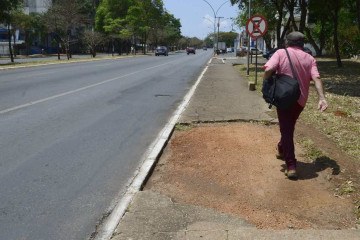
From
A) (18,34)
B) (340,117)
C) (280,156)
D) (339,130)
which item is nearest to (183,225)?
(280,156)

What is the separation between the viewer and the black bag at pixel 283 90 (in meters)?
5.33

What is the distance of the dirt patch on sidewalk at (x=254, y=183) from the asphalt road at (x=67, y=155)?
0.66m

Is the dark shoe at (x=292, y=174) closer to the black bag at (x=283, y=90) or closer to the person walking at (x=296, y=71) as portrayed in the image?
the person walking at (x=296, y=71)

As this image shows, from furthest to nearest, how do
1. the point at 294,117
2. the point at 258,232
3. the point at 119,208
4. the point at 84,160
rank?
1. the point at 84,160
2. the point at 294,117
3. the point at 119,208
4. the point at 258,232

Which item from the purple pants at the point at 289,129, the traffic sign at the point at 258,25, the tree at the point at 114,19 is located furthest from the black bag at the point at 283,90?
the tree at the point at 114,19

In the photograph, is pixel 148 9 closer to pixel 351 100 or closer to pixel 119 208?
pixel 351 100

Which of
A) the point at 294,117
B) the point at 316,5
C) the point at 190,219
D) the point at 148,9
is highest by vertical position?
the point at 148,9

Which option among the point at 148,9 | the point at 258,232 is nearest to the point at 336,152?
the point at 258,232

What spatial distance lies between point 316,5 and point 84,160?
26258 millimetres

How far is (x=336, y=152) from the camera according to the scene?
655 cm

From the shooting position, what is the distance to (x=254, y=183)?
5.37m

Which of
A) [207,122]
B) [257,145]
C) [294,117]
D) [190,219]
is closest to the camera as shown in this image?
[190,219]

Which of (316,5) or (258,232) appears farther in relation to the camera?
(316,5)

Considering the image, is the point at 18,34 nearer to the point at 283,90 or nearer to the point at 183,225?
the point at 283,90
